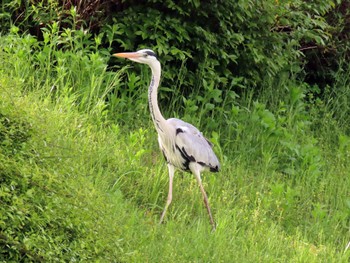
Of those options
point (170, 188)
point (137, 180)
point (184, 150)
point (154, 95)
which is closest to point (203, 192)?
point (170, 188)

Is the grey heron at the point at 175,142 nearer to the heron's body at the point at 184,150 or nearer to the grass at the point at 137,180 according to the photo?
the heron's body at the point at 184,150

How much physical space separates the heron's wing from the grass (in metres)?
0.31

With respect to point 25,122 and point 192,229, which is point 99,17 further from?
point 25,122

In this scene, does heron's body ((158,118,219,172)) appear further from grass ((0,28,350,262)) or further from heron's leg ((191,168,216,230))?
grass ((0,28,350,262))

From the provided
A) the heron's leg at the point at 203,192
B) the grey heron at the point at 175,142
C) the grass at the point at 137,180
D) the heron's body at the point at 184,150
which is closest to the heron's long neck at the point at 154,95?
the grey heron at the point at 175,142

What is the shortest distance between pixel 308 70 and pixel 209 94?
9.78 feet

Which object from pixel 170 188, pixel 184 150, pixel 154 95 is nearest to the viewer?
pixel 170 188

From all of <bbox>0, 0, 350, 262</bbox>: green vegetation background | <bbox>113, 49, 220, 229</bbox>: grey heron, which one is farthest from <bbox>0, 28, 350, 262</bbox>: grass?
<bbox>113, 49, 220, 229</bbox>: grey heron

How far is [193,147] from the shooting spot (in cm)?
825

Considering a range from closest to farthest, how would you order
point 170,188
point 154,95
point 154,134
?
1. point 170,188
2. point 154,95
3. point 154,134

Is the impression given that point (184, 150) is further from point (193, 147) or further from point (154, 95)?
point (154, 95)

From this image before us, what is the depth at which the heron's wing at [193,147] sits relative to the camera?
8.20 m

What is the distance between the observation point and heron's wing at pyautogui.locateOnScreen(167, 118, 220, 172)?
8195 mm

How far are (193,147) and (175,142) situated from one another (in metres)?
0.17
